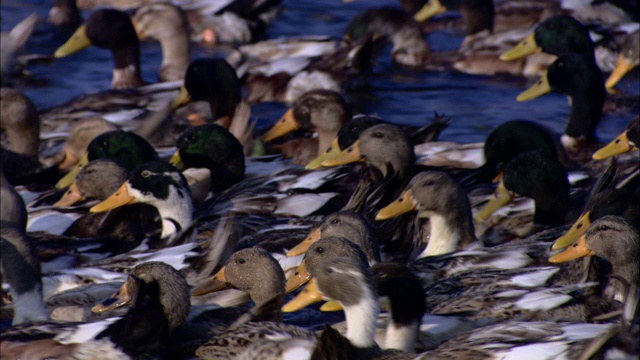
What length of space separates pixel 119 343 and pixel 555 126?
677 centimetres

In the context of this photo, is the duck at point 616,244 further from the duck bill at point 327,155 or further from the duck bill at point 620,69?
the duck bill at point 620,69

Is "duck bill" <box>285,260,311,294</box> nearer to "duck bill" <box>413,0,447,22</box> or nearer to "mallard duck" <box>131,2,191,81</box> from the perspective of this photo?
"mallard duck" <box>131,2,191,81</box>

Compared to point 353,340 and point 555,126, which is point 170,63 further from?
point 353,340

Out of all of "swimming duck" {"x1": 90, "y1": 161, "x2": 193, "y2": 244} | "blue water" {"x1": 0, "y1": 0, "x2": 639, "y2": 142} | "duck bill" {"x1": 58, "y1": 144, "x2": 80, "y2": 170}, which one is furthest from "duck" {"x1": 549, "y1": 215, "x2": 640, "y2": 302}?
"duck bill" {"x1": 58, "y1": 144, "x2": 80, "y2": 170}

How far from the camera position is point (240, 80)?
1209cm

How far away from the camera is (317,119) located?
34.8ft

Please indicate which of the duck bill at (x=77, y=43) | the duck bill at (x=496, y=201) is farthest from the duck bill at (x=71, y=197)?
the duck bill at (x=77, y=43)

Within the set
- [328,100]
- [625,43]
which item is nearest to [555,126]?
[625,43]

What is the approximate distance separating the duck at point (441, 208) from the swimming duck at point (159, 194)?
4.46ft

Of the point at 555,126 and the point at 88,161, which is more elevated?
the point at 88,161

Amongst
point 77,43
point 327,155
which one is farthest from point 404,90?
point 327,155

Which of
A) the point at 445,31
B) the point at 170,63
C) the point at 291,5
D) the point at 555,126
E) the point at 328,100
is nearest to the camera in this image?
the point at 328,100

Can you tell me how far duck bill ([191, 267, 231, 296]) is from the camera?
23.1 ft

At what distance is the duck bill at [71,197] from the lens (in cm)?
898
